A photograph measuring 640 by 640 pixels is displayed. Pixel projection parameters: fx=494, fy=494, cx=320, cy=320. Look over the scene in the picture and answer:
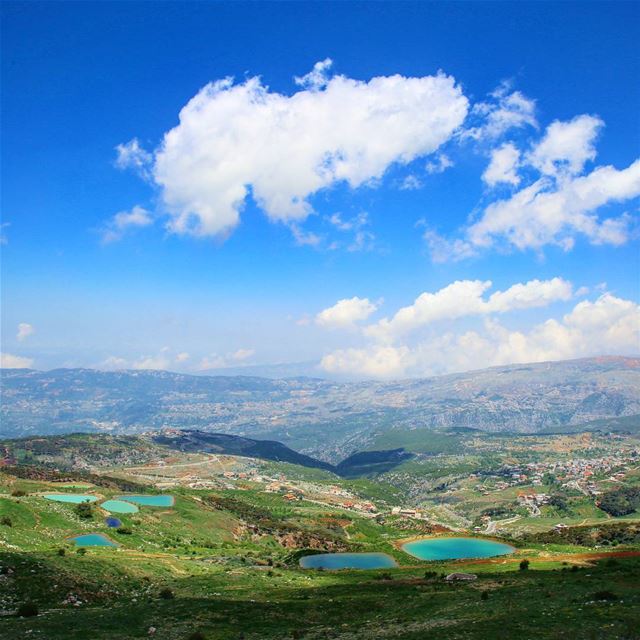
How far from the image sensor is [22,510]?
7506 cm

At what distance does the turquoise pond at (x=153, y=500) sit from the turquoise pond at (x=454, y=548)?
58741 millimetres

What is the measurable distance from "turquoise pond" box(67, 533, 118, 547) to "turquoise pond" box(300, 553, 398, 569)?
30.5 meters

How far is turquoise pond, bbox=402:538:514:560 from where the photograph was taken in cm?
9676

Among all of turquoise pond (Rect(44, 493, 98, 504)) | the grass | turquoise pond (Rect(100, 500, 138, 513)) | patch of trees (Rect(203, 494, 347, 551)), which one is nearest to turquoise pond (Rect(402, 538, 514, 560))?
patch of trees (Rect(203, 494, 347, 551))

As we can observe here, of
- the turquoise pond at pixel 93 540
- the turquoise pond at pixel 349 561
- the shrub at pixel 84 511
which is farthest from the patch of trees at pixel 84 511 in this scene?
the turquoise pond at pixel 349 561

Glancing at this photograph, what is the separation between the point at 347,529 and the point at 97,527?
307 ft

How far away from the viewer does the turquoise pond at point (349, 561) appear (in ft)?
271

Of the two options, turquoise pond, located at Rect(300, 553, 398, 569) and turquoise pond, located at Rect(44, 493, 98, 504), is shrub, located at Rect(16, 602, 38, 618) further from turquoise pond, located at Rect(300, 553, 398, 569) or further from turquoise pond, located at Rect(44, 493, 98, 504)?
turquoise pond, located at Rect(44, 493, 98, 504)

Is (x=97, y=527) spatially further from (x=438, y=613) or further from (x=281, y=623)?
(x=438, y=613)

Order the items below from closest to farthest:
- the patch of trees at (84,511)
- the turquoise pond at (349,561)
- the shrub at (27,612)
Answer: the shrub at (27,612) < the turquoise pond at (349,561) < the patch of trees at (84,511)

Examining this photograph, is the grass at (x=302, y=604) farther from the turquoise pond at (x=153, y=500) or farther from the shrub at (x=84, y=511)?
the turquoise pond at (x=153, y=500)

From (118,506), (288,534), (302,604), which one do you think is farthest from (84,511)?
(302,604)

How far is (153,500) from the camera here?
127 m

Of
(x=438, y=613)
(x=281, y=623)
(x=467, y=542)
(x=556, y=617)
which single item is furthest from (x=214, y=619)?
(x=467, y=542)
